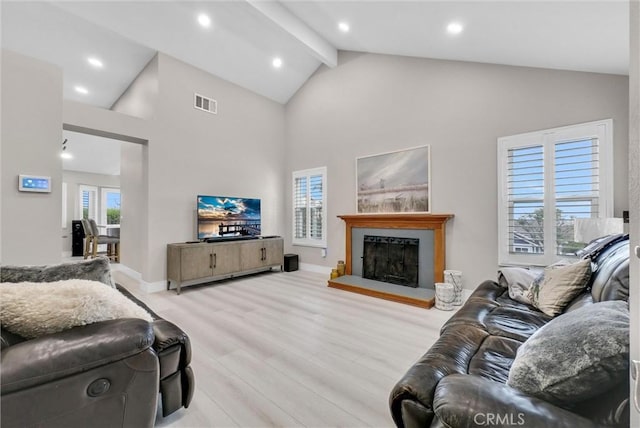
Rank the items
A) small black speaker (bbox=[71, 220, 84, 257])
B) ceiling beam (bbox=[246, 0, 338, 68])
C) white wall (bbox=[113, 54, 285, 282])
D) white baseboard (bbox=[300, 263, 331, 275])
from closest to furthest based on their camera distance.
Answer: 1. ceiling beam (bbox=[246, 0, 338, 68])
2. white wall (bbox=[113, 54, 285, 282])
3. white baseboard (bbox=[300, 263, 331, 275])
4. small black speaker (bbox=[71, 220, 84, 257])

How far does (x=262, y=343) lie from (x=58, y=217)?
2.71 m

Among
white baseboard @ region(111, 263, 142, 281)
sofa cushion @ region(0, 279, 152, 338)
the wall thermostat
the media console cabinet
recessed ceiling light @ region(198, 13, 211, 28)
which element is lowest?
white baseboard @ region(111, 263, 142, 281)

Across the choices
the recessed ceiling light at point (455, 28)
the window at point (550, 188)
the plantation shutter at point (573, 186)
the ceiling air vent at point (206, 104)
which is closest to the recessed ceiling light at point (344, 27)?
the recessed ceiling light at point (455, 28)

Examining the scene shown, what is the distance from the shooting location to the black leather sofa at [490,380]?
782mm

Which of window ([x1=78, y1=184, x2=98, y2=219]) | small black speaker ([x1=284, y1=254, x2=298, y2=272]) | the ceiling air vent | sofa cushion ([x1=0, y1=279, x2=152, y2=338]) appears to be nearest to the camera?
sofa cushion ([x1=0, y1=279, x2=152, y2=338])

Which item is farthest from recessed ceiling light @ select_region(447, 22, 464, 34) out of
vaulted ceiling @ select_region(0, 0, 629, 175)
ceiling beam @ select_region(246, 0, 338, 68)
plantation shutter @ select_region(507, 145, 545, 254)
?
ceiling beam @ select_region(246, 0, 338, 68)

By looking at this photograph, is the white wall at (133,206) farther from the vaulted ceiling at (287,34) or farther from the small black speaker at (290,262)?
the small black speaker at (290,262)

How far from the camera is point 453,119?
12.5 ft

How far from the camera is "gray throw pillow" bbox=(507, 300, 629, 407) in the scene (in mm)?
779

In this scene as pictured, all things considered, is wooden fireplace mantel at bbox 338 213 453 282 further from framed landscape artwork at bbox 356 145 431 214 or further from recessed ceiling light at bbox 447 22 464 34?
recessed ceiling light at bbox 447 22 464 34

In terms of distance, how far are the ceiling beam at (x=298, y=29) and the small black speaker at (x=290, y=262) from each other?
381 centimetres

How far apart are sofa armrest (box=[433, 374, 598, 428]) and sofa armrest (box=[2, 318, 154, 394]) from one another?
1138 millimetres

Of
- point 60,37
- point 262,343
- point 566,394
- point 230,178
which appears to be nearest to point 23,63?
point 60,37

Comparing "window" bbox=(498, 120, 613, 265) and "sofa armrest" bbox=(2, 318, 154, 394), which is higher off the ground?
"window" bbox=(498, 120, 613, 265)
